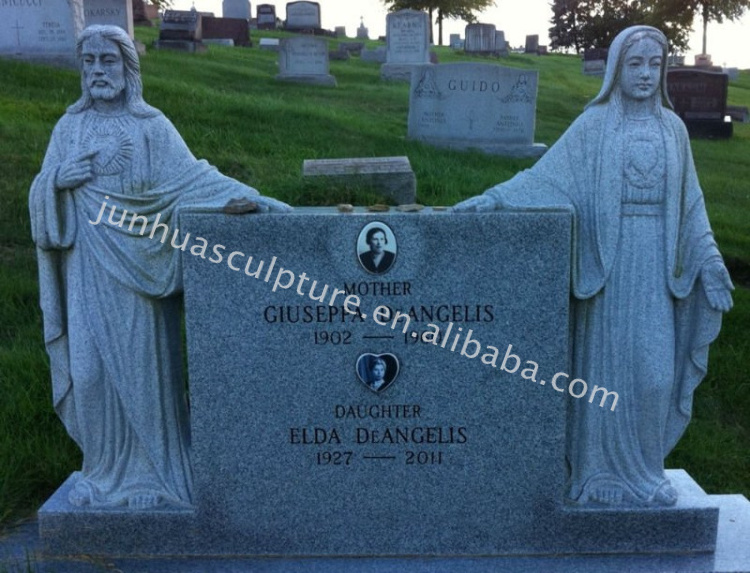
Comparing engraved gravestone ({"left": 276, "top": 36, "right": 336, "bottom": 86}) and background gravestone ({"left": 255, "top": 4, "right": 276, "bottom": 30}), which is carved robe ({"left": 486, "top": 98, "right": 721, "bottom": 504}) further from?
background gravestone ({"left": 255, "top": 4, "right": 276, "bottom": 30})

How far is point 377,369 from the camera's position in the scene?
343 cm

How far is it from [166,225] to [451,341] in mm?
1245

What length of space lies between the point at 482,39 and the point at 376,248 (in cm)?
2981

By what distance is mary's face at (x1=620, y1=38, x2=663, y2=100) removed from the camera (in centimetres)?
329

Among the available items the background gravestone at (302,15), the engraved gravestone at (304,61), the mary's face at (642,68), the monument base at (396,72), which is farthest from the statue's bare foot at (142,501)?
the background gravestone at (302,15)

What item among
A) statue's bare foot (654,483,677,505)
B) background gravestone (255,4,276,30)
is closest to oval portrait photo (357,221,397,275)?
statue's bare foot (654,483,677,505)

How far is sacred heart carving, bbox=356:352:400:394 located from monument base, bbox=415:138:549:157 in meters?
8.86

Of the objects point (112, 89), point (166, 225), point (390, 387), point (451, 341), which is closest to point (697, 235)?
point (451, 341)

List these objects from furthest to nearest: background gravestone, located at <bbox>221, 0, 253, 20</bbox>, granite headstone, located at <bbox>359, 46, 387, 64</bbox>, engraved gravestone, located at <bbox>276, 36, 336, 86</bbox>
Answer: background gravestone, located at <bbox>221, 0, 253, 20</bbox> < granite headstone, located at <bbox>359, 46, 387, 64</bbox> < engraved gravestone, located at <bbox>276, 36, 336, 86</bbox>

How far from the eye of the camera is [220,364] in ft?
11.2

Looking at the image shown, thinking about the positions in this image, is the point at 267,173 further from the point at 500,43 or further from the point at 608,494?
the point at 500,43

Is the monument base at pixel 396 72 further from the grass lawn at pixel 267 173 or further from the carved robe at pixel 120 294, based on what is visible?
the carved robe at pixel 120 294

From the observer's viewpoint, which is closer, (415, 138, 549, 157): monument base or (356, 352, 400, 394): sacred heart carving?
(356, 352, 400, 394): sacred heart carving

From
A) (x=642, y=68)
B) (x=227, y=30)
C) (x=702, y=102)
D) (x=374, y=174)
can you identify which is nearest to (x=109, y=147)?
(x=642, y=68)
